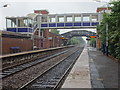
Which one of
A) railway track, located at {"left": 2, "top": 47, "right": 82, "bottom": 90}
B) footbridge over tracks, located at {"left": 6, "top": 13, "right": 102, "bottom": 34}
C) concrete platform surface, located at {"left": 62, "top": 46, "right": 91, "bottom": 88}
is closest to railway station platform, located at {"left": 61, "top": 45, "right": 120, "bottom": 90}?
concrete platform surface, located at {"left": 62, "top": 46, "right": 91, "bottom": 88}

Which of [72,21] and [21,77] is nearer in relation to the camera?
[21,77]

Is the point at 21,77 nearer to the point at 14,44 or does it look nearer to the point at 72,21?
the point at 14,44

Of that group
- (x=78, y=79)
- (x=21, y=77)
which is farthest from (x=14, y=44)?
(x=78, y=79)

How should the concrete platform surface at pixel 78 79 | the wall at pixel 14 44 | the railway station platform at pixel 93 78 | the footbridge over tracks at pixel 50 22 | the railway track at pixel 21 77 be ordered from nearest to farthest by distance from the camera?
the railway station platform at pixel 93 78
the concrete platform surface at pixel 78 79
the railway track at pixel 21 77
the wall at pixel 14 44
the footbridge over tracks at pixel 50 22

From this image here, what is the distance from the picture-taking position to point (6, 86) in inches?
323

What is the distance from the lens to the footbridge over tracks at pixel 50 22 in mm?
41094

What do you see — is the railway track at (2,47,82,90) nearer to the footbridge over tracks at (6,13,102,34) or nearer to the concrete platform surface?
the concrete platform surface

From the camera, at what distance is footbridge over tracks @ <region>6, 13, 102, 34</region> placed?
135ft

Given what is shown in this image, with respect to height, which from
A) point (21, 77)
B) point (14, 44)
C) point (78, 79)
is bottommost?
point (21, 77)

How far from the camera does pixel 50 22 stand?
45750 millimetres

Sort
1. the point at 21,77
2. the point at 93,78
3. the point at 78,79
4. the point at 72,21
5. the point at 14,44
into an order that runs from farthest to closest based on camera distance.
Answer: the point at 72,21 < the point at 14,44 < the point at 21,77 < the point at 93,78 < the point at 78,79

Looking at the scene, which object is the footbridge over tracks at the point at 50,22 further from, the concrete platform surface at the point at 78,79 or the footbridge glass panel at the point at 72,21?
the concrete platform surface at the point at 78,79

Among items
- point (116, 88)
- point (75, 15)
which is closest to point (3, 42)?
point (116, 88)

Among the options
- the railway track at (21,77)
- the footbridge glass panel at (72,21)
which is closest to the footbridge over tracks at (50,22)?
the footbridge glass panel at (72,21)
